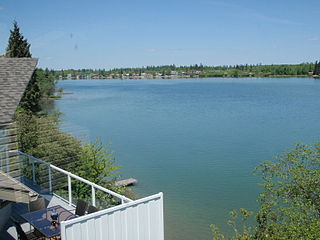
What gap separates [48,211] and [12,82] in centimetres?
253

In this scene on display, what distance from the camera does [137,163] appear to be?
19.6 metres

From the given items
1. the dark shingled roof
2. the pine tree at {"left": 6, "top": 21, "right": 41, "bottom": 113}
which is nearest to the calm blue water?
the pine tree at {"left": 6, "top": 21, "right": 41, "bottom": 113}

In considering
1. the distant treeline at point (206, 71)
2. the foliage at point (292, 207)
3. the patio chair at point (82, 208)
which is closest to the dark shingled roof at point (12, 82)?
the patio chair at point (82, 208)

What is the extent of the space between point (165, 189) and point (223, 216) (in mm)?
3503

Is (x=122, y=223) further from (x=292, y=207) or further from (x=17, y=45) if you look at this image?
(x=17, y=45)

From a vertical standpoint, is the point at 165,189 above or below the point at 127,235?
below

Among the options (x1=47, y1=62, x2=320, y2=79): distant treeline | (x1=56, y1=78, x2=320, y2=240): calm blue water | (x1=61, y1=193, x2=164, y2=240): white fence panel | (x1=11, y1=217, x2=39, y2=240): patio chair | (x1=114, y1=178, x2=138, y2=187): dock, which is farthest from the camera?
(x1=47, y1=62, x2=320, y2=79): distant treeline

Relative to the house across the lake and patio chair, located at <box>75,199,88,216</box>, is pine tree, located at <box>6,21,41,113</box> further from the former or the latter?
patio chair, located at <box>75,199,88,216</box>

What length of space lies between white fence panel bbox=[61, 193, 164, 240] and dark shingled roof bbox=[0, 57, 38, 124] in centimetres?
224

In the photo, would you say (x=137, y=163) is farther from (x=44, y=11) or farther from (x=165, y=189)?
(x=44, y=11)

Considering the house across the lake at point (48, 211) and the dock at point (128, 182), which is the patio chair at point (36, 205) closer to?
the house across the lake at point (48, 211)

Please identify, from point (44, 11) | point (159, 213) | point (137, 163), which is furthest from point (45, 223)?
point (44, 11)

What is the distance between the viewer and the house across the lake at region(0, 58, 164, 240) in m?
4.34

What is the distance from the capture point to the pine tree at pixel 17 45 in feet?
99.1
